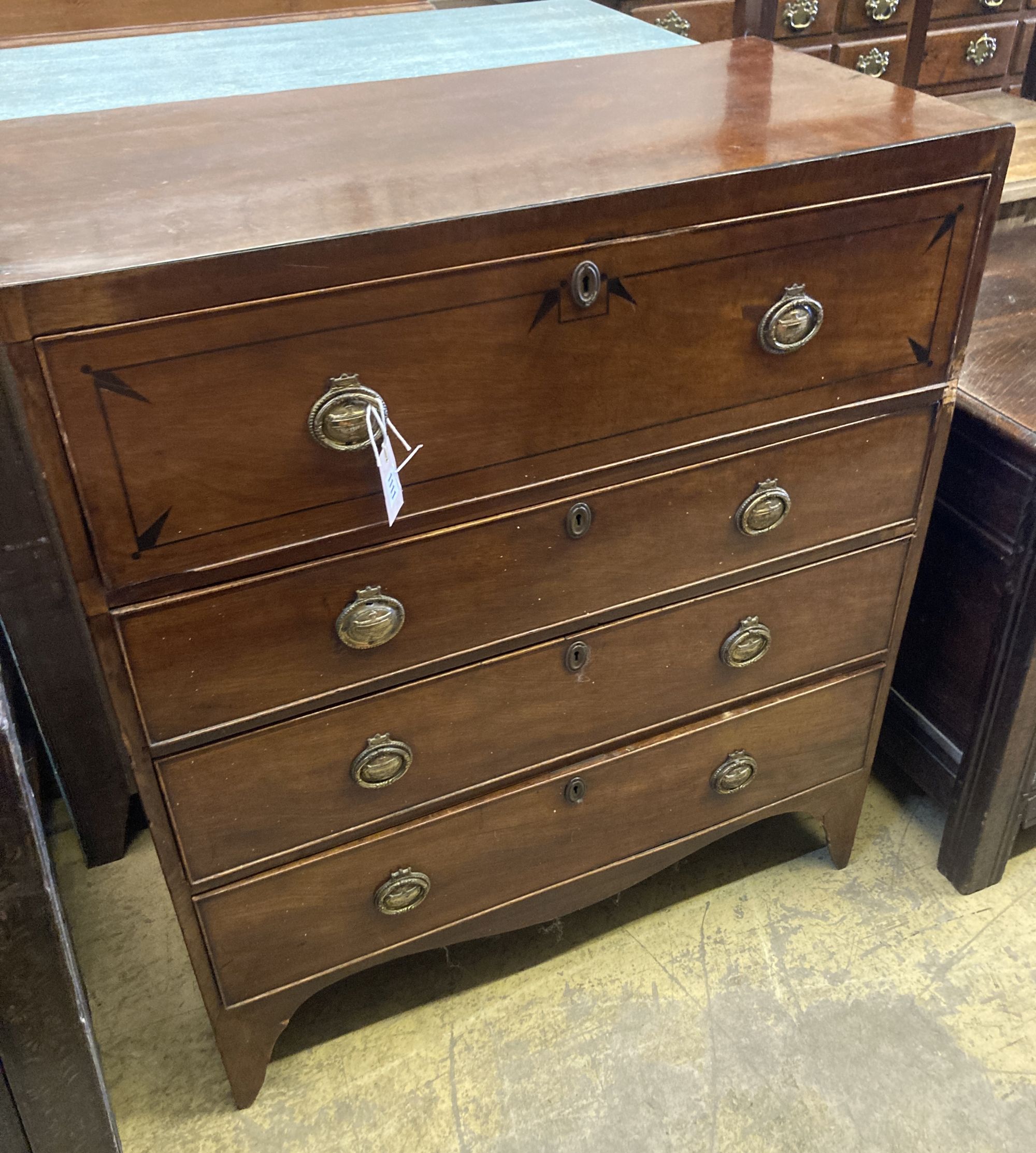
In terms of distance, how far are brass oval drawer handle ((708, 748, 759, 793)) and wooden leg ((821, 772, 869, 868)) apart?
0.21 meters

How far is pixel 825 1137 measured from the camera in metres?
1.27

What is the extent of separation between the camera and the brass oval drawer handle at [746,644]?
1.24 metres

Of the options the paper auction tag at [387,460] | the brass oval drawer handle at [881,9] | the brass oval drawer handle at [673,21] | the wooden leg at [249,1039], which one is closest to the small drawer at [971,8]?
the brass oval drawer handle at [881,9]

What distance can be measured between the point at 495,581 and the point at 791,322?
39 cm

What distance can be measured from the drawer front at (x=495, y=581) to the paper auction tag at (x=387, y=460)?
80mm

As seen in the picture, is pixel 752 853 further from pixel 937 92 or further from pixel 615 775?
pixel 937 92

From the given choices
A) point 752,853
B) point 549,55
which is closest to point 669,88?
point 549,55

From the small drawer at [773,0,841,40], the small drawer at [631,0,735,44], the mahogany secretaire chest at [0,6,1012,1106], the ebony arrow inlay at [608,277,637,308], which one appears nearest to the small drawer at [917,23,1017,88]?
the small drawer at [773,0,841,40]

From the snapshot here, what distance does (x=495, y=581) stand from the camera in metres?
1.05

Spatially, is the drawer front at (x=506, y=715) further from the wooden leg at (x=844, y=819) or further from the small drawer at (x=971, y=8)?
the small drawer at (x=971, y=8)

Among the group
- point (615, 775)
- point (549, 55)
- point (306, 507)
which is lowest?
point (615, 775)

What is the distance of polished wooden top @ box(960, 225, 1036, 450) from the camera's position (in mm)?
1263

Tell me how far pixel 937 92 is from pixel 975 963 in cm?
254

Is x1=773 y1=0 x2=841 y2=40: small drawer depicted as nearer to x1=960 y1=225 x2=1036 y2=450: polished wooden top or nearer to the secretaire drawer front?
x1=960 y1=225 x2=1036 y2=450: polished wooden top
